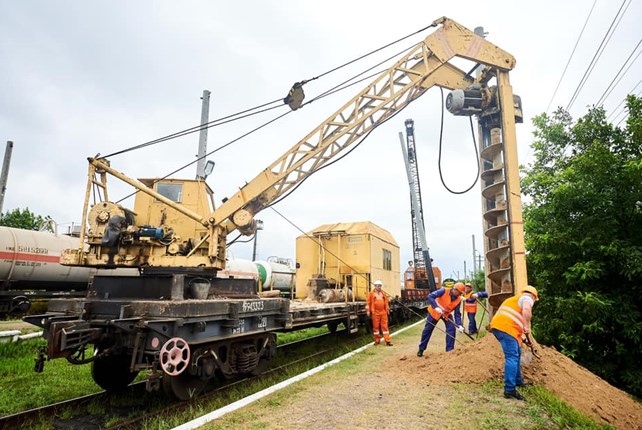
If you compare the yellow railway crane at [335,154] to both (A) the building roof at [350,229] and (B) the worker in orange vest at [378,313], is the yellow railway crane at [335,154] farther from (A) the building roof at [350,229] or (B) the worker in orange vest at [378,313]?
(A) the building roof at [350,229]

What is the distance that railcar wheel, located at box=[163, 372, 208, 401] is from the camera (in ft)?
16.6

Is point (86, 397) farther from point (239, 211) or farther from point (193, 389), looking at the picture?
point (239, 211)

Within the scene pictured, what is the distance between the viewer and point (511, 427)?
4.11 m

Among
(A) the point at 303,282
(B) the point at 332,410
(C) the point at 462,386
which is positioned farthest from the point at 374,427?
(A) the point at 303,282

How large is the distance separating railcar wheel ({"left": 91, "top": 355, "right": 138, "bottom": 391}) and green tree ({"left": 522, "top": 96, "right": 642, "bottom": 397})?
753cm

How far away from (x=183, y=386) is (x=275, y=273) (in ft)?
55.1

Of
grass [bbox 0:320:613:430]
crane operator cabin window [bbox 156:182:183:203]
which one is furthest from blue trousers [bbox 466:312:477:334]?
crane operator cabin window [bbox 156:182:183:203]

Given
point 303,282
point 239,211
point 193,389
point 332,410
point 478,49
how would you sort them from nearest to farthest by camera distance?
point 332,410
point 193,389
point 239,211
point 478,49
point 303,282

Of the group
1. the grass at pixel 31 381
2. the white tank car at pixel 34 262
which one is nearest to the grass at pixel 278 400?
the grass at pixel 31 381

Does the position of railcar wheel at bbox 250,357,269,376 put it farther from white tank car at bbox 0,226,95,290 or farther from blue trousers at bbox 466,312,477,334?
white tank car at bbox 0,226,95,290

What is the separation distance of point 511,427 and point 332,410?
6.15ft

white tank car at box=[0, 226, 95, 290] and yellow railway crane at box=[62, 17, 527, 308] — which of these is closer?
yellow railway crane at box=[62, 17, 527, 308]

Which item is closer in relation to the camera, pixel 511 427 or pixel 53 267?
pixel 511 427

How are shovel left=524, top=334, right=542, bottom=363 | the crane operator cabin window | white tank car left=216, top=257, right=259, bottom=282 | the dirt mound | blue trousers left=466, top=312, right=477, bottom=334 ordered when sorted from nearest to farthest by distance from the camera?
1. the dirt mound
2. shovel left=524, top=334, right=542, bottom=363
3. the crane operator cabin window
4. blue trousers left=466, top=312, right=477, bottom=334
5. white tank car left=216, top=257, right=259, bottom=282
